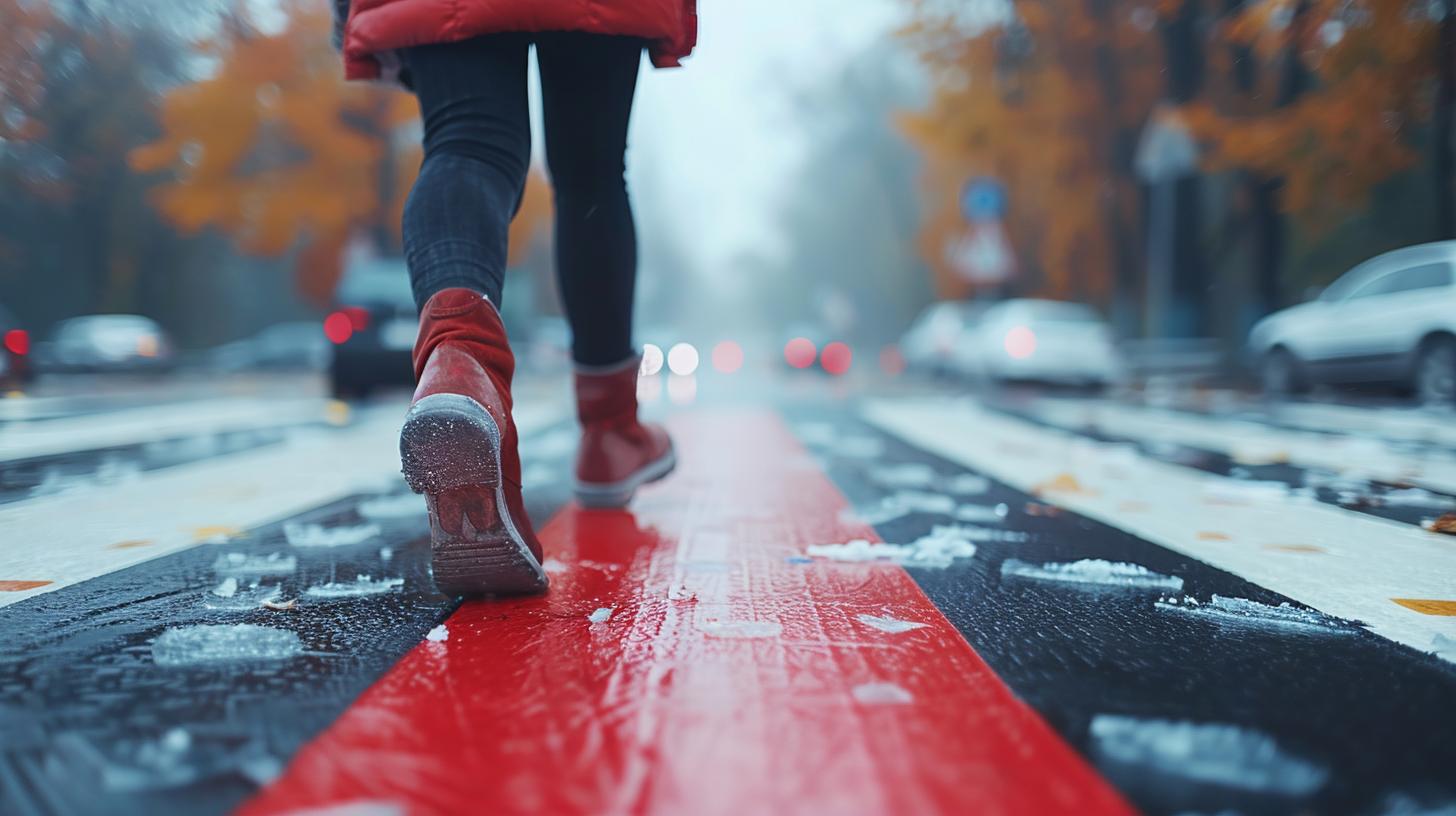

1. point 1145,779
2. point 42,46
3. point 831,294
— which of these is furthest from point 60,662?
point 831,294

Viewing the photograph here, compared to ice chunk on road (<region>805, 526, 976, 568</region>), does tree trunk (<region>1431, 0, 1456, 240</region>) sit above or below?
above

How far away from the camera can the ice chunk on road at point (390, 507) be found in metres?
2.51

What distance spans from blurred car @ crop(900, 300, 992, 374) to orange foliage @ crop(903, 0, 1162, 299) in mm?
2459

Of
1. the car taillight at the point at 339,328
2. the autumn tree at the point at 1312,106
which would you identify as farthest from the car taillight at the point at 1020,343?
the car taillight at the point at 339,328

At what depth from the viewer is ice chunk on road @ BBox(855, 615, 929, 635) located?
147cm

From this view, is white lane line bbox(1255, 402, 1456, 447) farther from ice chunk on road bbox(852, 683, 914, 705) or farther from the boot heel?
the boot heel

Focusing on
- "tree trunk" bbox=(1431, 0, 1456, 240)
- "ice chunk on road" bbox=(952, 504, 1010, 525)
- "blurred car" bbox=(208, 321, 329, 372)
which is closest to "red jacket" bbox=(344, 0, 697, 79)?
"ice chunk on road" bbox=(952, 504, 1010, 525)

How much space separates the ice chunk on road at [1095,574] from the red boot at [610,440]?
1004 mm

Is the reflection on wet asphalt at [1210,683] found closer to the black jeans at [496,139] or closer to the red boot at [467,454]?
the red boot at [467,454]

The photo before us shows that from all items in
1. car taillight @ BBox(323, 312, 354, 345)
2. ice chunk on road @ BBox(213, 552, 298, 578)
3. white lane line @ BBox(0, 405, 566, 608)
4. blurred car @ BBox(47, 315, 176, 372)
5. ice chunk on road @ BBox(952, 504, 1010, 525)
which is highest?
blurred car @ BBox(47, 315, 176, 372)

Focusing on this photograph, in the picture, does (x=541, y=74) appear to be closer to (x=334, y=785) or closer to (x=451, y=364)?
(x=451, y=364)

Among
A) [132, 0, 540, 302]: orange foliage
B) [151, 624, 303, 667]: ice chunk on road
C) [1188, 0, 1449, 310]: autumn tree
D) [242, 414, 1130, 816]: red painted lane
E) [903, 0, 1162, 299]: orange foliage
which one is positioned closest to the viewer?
[242, 414, 1130, 816]: red painted lane

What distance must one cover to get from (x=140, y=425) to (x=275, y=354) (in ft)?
80.7

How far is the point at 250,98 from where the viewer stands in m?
15.7
